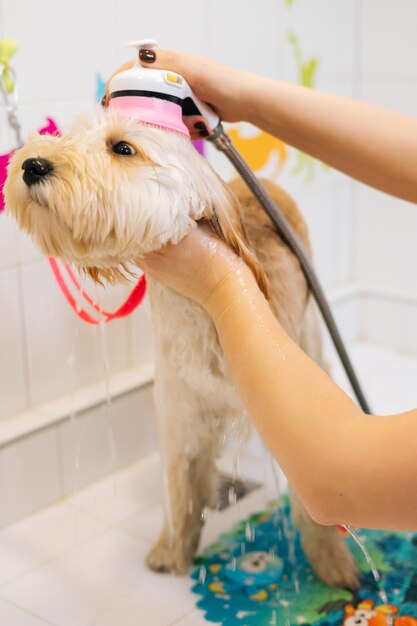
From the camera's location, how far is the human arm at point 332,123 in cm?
111

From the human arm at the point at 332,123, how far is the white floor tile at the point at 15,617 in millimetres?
814

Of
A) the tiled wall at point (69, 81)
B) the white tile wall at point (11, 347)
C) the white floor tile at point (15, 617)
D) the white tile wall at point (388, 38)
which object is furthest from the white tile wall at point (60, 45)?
the white tile wall at point (388, 38)

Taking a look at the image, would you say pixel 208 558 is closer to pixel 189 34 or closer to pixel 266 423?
pixel 266 423

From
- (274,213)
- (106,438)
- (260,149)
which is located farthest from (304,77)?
(106,438)

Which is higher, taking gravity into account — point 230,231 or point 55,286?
point 230,231

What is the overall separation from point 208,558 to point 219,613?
156 millimetres

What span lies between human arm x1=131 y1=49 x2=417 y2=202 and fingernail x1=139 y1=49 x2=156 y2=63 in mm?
97

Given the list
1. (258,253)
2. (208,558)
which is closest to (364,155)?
(258,253)

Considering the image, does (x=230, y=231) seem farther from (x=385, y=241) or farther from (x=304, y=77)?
(x=385, y=241)

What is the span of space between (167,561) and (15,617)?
0.26 m

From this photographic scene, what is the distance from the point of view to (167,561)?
1318mm

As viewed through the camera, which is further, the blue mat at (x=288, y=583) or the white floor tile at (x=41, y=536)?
the white floor tile at (x=41, y=536)

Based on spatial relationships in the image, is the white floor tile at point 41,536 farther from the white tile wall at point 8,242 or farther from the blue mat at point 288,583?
the white tile wall at point 8,242

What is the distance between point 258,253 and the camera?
119 centimetres
